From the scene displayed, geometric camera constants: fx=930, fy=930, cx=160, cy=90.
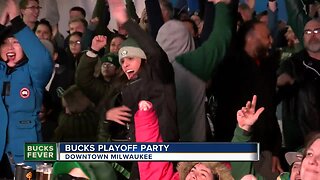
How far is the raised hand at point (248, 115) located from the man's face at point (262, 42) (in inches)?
8.6

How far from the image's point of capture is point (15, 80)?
4.89 m

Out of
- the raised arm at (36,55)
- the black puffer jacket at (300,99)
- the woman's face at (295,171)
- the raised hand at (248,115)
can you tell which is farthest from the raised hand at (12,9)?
the woman's face at (295,171)

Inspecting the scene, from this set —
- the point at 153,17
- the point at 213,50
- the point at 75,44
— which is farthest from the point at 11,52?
the point at 213,50

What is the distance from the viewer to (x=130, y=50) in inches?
186

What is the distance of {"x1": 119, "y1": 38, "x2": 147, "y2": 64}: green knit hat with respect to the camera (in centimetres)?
470

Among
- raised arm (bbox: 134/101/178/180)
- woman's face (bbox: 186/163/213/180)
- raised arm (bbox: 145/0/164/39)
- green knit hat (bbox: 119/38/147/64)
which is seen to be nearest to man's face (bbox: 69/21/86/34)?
green knit hat (bbox: 119/38/147/64)

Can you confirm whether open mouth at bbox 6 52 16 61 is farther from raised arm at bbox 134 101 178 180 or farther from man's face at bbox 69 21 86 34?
raised arm at bbox 134 101 178 180

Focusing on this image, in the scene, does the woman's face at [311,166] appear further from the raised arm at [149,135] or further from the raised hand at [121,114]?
the raised hand at [121,114]

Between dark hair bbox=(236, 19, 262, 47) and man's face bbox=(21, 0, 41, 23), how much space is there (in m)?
1.06

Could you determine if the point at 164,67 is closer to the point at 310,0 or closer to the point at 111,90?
the point at 111,90

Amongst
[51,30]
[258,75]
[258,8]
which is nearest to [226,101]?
[258,75]

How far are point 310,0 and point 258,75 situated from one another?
45cm

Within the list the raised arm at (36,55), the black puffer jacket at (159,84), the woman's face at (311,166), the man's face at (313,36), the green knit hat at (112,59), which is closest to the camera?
the woman's face at (311,166)

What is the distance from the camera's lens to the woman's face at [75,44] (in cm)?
486
